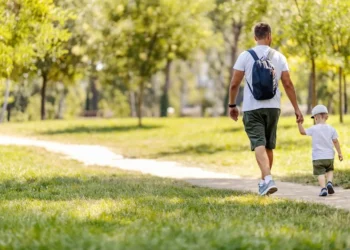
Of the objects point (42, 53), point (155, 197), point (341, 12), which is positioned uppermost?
point (341, 12)

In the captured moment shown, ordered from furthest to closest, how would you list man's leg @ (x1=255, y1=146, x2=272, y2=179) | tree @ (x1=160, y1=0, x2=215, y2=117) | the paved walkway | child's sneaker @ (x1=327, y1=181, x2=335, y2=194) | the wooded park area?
tree @ (x1=160, y1=0, x2=215, y2=117)
the wooded park area
child's sneaker @ (x1=327, y1=181, x2=335, y2=194)
the paved walkway
man's leg @ (x1=255, y1=146, x2=272, y2=179)

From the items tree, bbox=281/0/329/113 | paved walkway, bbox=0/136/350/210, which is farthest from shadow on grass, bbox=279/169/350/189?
tree, bbox=281/0/329/113

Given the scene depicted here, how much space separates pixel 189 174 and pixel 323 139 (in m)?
5.24

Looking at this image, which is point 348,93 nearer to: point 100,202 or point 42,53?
point 42,53

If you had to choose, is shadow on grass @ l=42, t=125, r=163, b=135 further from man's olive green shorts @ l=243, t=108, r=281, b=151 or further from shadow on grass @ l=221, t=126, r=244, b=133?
man's olive green shorts @ l=243, t=108, r=281, b=151

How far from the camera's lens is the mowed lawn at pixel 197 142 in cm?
1670

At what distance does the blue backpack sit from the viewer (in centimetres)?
916

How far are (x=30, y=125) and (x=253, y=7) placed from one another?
17.0 metres

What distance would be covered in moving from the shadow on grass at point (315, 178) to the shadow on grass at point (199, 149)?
7315 mm

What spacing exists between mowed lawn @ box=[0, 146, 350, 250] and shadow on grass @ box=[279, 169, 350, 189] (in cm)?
285

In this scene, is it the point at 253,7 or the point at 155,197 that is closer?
the point at 155,197

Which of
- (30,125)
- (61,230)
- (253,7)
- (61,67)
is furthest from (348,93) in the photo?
(61,230)

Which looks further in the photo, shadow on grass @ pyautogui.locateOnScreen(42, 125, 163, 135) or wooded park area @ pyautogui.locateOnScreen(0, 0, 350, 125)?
shadow on grass @ pyautogui.locateOnScreen(42, 125, 163, 135)

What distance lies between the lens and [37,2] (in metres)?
17.6
